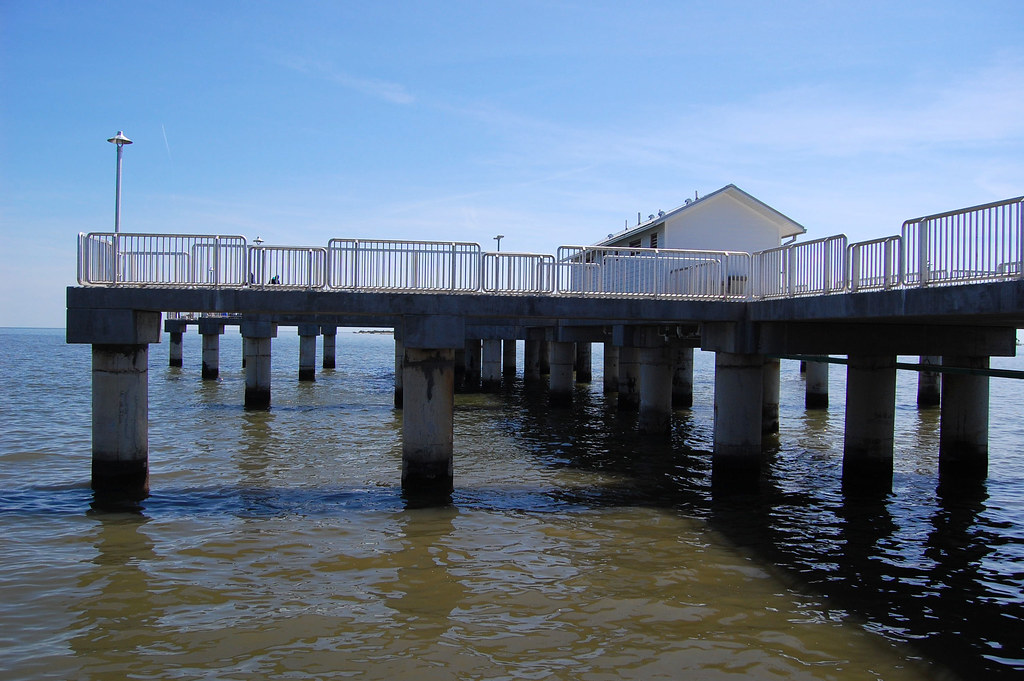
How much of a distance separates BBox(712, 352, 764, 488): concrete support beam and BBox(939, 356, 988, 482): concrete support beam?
5830mm

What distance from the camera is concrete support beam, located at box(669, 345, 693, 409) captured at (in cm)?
3900

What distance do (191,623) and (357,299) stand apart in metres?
8.39

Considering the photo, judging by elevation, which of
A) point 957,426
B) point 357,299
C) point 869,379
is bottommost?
point 957,426

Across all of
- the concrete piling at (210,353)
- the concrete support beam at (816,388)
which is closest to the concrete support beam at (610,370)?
the concrete support beam at (816,388)

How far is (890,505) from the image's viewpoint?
18078 millimetres

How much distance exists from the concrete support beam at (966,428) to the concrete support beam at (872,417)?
2946mm

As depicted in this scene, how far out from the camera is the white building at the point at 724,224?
28047 mm

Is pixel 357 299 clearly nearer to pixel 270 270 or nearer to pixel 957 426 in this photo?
pixel 270 270

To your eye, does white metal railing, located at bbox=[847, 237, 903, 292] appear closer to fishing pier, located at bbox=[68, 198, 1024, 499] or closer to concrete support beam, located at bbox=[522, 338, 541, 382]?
fishing pier, located at bbox=[68, 198, 1024, 499]

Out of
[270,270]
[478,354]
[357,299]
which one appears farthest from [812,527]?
[478,354]

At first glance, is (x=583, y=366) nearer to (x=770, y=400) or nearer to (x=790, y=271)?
(x=770, y=400)

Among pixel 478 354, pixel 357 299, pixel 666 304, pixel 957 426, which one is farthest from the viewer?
pixel 478 354

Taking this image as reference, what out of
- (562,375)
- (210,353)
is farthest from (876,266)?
(210,353)

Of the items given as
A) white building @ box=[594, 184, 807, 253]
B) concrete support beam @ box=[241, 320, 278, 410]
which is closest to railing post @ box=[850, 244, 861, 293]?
white building @ box=[594, 184, 807, 253]
